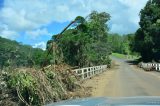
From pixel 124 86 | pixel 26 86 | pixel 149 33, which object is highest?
pixel 149 33

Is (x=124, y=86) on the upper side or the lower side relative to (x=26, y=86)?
lower

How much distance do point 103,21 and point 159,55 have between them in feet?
61.3

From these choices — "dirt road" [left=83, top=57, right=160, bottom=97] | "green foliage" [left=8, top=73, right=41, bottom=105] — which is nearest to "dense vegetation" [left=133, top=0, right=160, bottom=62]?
"dirt road" [left=83, top=57, right=160, bottom=97]

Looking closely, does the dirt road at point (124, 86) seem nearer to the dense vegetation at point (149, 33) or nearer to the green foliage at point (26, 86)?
the green foliage at point (26, 86)

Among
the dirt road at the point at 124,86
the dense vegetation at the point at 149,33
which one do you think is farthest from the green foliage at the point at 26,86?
the dense vegetation at the point at 149,33

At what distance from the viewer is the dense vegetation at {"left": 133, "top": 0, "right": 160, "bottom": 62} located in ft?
272

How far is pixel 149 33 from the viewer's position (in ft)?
279

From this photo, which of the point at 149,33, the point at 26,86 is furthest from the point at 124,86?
the point at 149,33

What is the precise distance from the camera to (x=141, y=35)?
93562 mm

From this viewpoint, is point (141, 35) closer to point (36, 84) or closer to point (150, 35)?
point (150, 35)

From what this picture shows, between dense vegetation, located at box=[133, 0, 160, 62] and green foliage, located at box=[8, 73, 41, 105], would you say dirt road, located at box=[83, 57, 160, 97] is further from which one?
dense vegetation, located at box=[133, 0, 160, 62]

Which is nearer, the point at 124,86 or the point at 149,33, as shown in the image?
the point at 124,86

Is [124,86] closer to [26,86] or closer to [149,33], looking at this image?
[26,86]

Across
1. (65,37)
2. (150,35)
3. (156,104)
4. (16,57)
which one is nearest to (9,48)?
(16,57)
